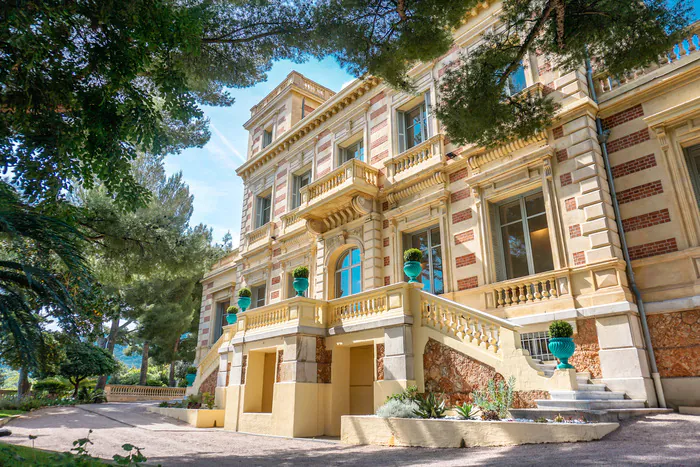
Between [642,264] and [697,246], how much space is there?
0.97 m

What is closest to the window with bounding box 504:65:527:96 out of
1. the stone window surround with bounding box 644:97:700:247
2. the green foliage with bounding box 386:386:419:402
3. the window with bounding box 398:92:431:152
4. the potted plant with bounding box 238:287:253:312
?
the window with bounding box 398:92:431:152

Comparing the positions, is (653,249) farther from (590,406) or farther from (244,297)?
(244,297)

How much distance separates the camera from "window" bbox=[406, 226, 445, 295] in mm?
12805

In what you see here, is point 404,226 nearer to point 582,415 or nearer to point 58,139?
point 582,415

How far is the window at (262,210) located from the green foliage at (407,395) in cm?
1328

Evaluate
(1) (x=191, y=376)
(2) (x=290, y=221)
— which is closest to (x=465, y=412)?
(2) (x=290, y=221)

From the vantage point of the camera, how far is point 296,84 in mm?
20891

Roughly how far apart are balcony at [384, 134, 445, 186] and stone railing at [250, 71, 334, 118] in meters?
8.62

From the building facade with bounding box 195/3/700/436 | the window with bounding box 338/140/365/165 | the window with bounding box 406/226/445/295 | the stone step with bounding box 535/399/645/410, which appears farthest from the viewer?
the window with bounding box 338/140/365/165

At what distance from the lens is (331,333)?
10.8 metres

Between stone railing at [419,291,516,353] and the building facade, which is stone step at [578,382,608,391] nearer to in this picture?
the building facade

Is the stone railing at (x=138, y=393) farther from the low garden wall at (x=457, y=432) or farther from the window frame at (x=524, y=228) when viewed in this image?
the window frame at (x=524, y=228)

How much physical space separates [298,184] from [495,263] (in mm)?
10251

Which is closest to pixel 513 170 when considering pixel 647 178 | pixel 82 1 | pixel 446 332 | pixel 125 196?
pixel 647 178
